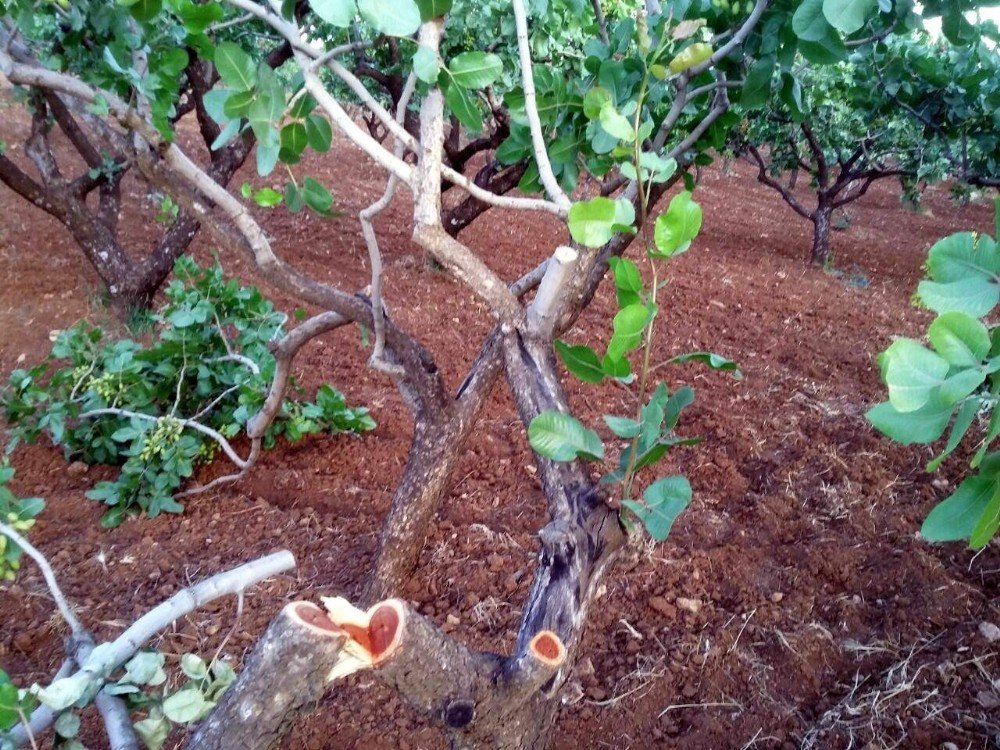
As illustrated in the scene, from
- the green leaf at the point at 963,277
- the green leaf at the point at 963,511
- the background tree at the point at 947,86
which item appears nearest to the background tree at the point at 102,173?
the green leaf at the point at 963,277

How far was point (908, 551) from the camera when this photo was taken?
236 cm

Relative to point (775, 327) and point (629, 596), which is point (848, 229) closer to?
point (775, 327)

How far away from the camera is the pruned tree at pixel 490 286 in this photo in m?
0.91

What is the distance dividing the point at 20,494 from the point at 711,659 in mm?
2352

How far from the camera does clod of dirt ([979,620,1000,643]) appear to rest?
1.94 m

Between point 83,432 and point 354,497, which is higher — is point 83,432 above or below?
above

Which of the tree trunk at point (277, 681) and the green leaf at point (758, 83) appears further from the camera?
the green leaf at point (758, 83)

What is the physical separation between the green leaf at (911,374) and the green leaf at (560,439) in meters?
0.49

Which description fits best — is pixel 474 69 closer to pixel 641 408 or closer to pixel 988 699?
pixel 641 408

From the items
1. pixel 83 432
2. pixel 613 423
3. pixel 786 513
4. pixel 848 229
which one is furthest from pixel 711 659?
pixel 848 229

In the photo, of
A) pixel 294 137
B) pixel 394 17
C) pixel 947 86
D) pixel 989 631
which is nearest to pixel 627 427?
pixel 394 17

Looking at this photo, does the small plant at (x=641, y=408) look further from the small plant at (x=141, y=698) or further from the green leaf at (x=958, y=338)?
the small plant at (x=141, y=698)

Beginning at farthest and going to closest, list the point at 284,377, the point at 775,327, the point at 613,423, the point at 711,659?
the point at 775,327 → the point at 284,377 → the point at 711,659 → the point at 613,423

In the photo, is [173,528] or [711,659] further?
[173,528]
